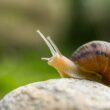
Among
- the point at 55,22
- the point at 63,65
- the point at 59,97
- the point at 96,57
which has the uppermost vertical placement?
the point at 55,22

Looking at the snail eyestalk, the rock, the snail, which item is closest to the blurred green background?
the snail eyestalk

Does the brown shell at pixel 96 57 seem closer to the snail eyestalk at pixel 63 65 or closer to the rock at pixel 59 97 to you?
the snail eyestalk at pixel 63 65

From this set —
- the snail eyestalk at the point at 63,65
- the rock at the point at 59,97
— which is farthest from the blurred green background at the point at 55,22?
the rock at the point at 59,97

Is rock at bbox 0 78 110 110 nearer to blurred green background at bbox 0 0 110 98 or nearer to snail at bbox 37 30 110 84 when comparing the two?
snail at bbox 37 30 110 84

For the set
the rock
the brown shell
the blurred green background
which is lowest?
the rock

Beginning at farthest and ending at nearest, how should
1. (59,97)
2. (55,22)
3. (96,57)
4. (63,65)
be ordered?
1. (55,22)
2. (63,65)
3. (96,57)
4. (59,97)

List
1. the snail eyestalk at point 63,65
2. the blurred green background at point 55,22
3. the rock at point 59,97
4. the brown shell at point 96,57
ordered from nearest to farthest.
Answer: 1. the rock at point 59,97
2. the brown shell at point 96,57
3. the snail eyestalk at point 63,65
4. the blurred green background at point 55,22

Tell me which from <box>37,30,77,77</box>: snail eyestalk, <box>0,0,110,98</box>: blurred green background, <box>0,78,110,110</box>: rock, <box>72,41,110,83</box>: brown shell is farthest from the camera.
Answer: <box>0,0,110,98</box>: blurred green background

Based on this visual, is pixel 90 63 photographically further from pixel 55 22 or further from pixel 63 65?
pixel 55 22

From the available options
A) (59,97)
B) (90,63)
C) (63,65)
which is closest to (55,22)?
(63,65)
